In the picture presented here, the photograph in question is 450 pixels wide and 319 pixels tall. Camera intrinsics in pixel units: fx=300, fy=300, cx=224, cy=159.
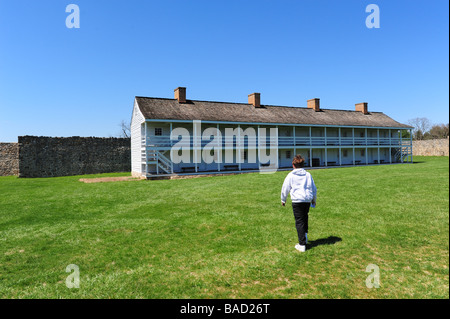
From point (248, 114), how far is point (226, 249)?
23875mm

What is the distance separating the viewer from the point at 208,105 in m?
28.4

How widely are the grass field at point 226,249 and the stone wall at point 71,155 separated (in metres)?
18.6

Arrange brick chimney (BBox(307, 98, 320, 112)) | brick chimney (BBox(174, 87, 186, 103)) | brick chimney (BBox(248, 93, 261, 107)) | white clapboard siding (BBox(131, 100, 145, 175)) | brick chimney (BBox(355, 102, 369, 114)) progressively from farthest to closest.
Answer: brick chimney (BBox(355, 102, 369, 114)), brick chimney (BBox(307, 98, 320, 112)), brick chimney (BBox(248, 93, 261, 107)), brick chimney (BBox(174, 87, 186, 103)), white clapboard siding (BBox(131, 100, 145, 175))

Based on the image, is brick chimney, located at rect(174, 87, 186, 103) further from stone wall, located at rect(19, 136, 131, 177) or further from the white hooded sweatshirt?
the white hooded sweatshirt

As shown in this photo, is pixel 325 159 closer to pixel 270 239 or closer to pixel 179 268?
pixel 270 239

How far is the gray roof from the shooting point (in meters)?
24.8

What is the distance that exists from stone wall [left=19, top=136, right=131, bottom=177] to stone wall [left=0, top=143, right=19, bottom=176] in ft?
11.9

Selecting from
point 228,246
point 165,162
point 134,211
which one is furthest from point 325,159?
point 228,246

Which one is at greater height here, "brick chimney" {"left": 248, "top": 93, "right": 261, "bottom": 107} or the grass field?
"brick chimney" {"left": 248, "top": 93, "right": 261, "bottom": 107}

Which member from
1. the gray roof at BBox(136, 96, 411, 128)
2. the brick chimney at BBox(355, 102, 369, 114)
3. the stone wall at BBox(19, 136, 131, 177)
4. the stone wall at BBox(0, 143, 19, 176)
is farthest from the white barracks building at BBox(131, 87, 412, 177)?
the stone wall at BBox(0, 143, 19, 176)

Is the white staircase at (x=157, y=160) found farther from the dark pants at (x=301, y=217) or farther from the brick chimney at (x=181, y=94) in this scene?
the dark pants at (x=301, y=217)

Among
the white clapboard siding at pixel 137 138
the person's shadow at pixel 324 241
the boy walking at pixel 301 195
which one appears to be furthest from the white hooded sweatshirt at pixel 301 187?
the white clapboard siding at pixel 137 138

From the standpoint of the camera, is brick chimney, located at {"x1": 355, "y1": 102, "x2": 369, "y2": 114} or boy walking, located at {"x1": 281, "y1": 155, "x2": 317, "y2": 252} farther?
brick chimney, located at {"x1": 355, "y1": 102, "x2": 369, "y2": 114}

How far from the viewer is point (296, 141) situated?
30.7 meters
